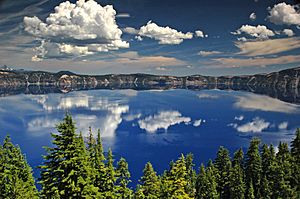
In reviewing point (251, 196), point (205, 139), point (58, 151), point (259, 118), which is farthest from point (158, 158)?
point (259, 118)

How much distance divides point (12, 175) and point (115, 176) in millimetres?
11090

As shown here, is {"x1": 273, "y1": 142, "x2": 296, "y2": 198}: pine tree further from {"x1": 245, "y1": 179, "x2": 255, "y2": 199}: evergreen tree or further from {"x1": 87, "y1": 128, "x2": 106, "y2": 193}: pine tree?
{"x1": 87, "y1": 128, "x2": 106, "y2": 193}: pine tree

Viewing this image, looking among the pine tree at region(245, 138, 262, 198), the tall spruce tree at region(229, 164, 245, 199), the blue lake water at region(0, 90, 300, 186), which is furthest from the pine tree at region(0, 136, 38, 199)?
the blue lake water at region(0, 90, 300, 186)

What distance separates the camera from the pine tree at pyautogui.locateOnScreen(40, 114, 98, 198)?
19281mm

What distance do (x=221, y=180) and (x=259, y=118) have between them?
145 meters

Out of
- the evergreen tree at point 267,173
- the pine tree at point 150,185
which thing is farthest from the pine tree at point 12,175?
the evergreen tree at point 267,173

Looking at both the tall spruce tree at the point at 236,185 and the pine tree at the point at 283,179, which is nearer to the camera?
the pine tree at the point at 283,179

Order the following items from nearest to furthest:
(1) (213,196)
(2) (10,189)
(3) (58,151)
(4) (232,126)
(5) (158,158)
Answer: (3) (58,151)
(2) (10,189)
(1) (213,196)
(5) (158,158)
(4) (232,126)

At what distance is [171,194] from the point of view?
1130 inches

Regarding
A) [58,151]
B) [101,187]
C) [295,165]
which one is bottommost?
[295,165]

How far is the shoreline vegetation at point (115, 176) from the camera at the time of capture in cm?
1966

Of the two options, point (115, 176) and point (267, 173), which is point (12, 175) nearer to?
point (115, 176)

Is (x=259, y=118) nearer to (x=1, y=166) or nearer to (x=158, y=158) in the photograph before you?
(x=158, y=158)

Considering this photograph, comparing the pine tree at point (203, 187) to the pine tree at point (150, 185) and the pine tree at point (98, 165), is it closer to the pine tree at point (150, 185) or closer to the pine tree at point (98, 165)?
the pine tree at point (150, 185)
